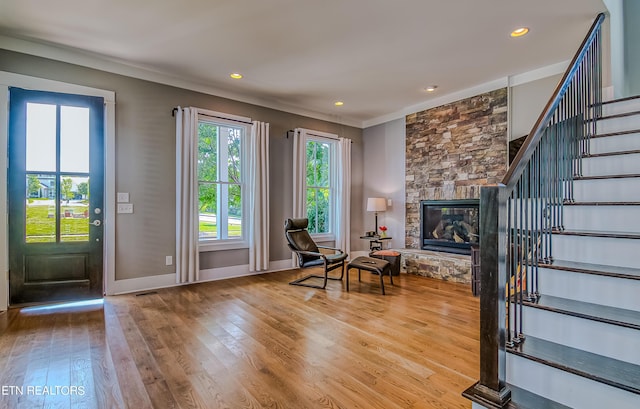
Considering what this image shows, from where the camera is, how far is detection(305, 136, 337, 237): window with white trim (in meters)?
6.02

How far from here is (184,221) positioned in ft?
14.1

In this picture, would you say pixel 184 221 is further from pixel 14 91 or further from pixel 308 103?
pixel 308 103

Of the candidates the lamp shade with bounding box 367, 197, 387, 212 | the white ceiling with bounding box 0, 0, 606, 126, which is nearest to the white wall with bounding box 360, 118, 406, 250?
the lamp shade with bounding box 367, 197, 387, 212

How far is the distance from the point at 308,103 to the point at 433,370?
4676 millimetres

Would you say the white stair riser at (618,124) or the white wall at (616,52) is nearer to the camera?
the white stair riser at (618,124)

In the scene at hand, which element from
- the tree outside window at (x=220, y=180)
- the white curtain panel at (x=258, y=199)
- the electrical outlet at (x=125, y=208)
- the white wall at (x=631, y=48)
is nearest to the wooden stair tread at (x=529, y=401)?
the white wall at (x=631, y=48)

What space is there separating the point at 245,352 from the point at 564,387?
6.56 feet

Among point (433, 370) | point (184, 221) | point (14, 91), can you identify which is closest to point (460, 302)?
point (433, 370)

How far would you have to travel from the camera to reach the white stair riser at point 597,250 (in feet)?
6.04

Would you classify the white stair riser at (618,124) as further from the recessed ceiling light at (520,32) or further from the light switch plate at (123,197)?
the light switch plate at (123,197)

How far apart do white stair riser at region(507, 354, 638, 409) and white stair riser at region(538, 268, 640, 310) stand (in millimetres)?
595

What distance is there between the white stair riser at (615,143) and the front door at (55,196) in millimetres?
5248

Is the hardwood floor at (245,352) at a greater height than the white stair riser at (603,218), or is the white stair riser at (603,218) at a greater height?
the white stair riser at (603,218)

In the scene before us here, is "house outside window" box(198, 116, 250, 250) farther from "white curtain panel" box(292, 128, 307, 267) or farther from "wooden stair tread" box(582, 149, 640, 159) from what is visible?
"wooden stair tread" box(582, 149, 640, 159)
